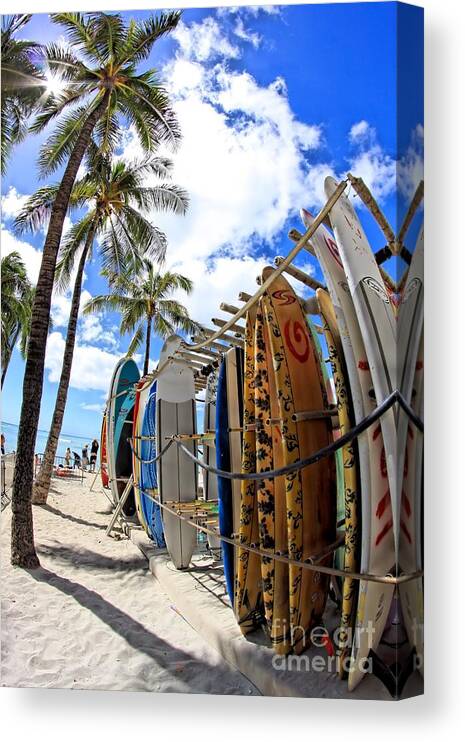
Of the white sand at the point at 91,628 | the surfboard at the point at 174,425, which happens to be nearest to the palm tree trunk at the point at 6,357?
the white sand at the point at 91,628

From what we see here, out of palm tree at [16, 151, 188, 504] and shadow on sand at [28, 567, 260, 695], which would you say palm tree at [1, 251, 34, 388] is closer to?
palm tree at [16, 151, 188, 504]

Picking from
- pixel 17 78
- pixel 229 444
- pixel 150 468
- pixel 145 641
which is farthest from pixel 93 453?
pixel 17 78

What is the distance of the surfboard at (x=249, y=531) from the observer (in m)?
2.34

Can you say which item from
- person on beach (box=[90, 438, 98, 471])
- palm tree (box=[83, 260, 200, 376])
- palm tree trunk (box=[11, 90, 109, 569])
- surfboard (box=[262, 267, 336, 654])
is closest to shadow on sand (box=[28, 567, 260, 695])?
palm tree trunk (box=[11, 90, 109, 569])

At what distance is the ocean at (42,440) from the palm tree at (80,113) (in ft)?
0.14

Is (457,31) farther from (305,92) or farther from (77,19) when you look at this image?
(77,19)

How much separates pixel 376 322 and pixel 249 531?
104 centimetres

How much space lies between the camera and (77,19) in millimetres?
2461

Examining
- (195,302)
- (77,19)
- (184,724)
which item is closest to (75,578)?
(184,724)

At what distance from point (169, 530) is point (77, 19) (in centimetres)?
267

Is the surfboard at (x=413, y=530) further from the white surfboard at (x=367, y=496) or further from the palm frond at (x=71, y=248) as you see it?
the palm frond at (x=71, y=248)

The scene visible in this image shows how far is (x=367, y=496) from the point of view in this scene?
176 cm

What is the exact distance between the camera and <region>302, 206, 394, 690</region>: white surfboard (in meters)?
1.76

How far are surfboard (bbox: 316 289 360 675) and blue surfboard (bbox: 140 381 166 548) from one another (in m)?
2.13
